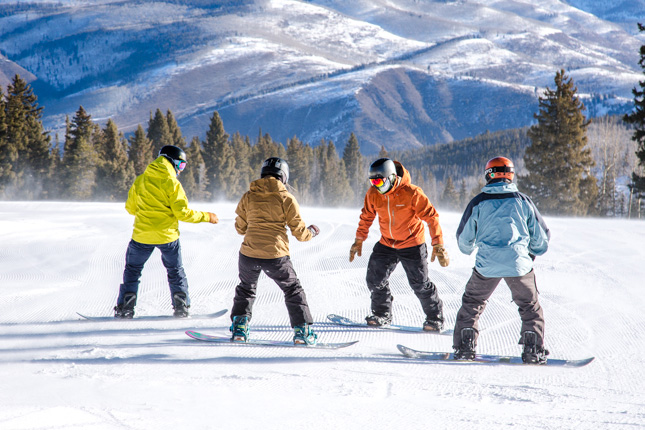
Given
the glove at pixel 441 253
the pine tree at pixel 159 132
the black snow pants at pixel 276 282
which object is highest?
the pine tree at pixel 159 132

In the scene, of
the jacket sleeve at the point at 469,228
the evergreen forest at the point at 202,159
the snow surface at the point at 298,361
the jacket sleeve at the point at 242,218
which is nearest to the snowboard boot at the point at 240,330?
the snow surface at the point at 298,361

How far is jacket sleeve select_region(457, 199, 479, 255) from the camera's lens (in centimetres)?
412

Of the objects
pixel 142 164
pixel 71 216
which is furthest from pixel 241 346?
pixel 142 164

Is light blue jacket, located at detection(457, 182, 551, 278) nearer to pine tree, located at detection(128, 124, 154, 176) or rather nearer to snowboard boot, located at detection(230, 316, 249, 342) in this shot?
snowboard boot, located at detection(230, 316, 249, 342)

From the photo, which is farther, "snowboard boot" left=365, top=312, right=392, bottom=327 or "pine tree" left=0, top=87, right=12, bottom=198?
"pine tree" left=0, top=87, right=12, bottom=198

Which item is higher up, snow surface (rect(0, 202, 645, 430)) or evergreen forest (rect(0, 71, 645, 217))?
evergreen forest (rect(0, 71, 645, 217))

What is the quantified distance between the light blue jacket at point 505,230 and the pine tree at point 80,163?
40.7 meters

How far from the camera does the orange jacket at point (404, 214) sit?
4785 mm

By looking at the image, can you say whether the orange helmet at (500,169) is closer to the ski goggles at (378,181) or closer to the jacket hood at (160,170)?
the ski goggles at (378,181)

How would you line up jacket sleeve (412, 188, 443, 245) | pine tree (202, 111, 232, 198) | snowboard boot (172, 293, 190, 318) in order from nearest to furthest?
jacket sleeve (412, 188, 443, 245)
snowboard boot (172, 293, 190, 318)
pine tree (202, 111, 232, 198)

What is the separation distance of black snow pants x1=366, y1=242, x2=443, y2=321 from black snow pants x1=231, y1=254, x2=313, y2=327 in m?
0.92

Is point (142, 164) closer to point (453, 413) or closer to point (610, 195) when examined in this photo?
point (610, 195)

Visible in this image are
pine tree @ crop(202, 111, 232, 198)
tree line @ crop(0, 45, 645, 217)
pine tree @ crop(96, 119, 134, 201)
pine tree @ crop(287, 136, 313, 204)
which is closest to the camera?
tree line @ crop(0, 45, 645, 217)

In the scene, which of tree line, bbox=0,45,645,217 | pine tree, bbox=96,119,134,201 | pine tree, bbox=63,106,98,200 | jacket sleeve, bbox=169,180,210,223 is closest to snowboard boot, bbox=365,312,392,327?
jacket sleeve, bbox=169,180,210,223
